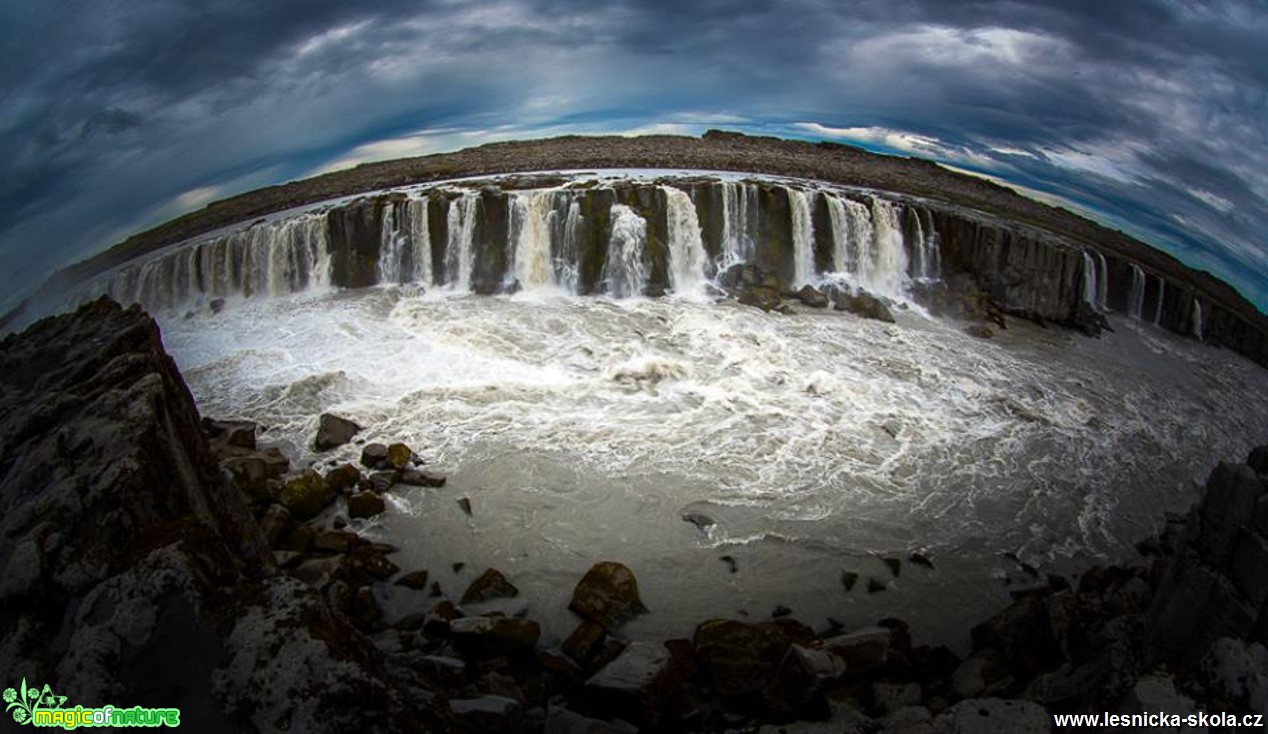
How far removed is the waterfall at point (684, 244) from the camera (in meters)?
29.0

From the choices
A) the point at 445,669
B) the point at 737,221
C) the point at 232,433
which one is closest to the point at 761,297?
the point at 737,221

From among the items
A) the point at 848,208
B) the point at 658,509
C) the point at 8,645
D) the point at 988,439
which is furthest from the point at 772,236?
the point at 8,645

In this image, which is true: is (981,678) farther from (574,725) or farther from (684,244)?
(684,244)

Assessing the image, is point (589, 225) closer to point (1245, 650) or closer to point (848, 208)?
point (848, 208)

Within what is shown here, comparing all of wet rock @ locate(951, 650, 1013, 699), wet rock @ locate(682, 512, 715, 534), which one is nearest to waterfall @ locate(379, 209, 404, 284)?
wet rock @ locate(682, 512, 715, 534)

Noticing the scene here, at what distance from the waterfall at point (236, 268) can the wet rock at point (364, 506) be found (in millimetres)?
18308

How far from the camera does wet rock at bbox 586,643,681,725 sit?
790cm

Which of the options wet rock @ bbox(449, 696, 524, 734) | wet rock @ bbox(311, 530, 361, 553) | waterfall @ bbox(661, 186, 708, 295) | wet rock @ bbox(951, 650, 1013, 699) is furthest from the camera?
waterfall @ bbox(661, 186, 708, 295)

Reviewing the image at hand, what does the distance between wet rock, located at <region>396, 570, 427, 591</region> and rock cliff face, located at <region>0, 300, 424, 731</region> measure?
316 cm

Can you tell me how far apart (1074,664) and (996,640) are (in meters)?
1.26

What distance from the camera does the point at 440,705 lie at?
667cm

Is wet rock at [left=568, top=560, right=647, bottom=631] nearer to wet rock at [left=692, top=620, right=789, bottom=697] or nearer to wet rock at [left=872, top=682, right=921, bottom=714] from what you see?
wet rock at [left=692, top=620, right=789, bottom=697]

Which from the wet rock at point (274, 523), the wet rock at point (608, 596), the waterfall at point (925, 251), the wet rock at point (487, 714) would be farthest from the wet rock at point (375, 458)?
the waterfall at point (925, 251)

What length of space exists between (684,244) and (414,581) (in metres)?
21.5
